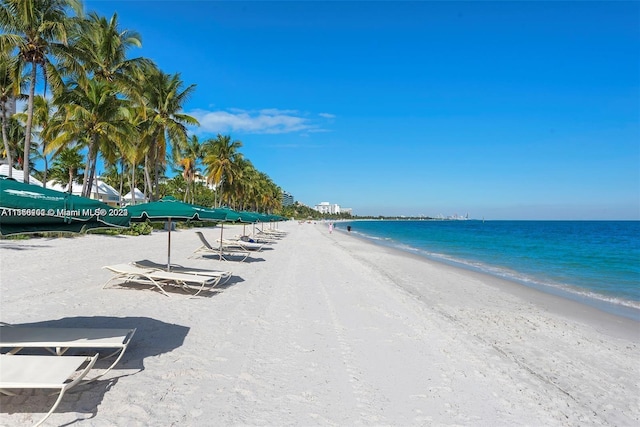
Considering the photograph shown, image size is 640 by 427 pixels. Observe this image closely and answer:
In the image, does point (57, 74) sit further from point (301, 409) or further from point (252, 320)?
point (301, 409)

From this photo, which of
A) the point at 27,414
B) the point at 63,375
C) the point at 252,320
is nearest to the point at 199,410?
the point at 63,375

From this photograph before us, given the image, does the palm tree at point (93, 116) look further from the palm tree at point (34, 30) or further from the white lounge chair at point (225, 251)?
the white lounge chair at point (225, 251)

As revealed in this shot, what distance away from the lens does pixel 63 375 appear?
10.1 ft

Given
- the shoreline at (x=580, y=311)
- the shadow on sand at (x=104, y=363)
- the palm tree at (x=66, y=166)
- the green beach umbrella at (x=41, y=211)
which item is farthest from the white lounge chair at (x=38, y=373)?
the palm tree at (x=66, y=166)

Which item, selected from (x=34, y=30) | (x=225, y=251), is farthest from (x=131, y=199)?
(x=225, y=251)

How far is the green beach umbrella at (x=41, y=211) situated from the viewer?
3113 millimetres

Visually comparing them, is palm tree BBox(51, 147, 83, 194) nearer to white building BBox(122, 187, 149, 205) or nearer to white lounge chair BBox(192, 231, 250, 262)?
white building BBox(122, 187, 149, 205)

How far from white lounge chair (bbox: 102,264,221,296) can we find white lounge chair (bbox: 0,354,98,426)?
377 centimetres

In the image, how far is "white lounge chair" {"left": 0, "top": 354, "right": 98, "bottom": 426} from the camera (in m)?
2.88

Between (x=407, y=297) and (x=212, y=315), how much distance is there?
15.3 ft

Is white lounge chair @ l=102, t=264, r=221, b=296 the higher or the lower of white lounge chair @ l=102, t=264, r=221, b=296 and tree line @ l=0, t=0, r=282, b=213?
the lower

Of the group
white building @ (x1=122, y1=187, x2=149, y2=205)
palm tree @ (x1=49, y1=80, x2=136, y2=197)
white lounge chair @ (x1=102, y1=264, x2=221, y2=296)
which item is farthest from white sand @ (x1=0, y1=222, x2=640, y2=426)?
white building @ (x1=122, y1=187, x2=149, y2=205)

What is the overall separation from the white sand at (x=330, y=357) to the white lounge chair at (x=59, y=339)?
1.20 ft

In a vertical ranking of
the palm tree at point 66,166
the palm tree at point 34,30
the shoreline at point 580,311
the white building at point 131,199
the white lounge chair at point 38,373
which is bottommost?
the shoreline at point 580,311
